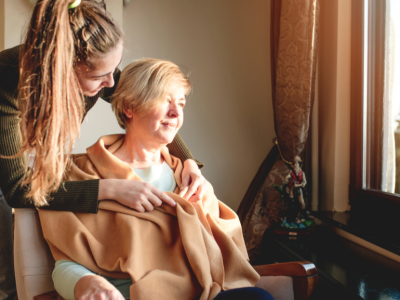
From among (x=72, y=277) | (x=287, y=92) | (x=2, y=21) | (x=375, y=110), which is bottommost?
(x=72, y=277)

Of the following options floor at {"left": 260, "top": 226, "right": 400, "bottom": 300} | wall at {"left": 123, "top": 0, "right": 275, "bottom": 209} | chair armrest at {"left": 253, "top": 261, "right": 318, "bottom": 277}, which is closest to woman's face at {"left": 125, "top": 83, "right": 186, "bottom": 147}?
chair armrest at {"left": 253, "top": 261, "right": 318, "bottom": 277}

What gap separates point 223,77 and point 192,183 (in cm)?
168

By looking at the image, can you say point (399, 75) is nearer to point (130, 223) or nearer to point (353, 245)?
point (353, 245)

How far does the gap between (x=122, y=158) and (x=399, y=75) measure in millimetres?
1393

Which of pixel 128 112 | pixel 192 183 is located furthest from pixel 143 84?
pixel 192 183

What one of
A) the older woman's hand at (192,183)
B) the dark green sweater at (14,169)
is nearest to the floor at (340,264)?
the older woman's hand at (192,183)

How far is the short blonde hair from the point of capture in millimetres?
1282

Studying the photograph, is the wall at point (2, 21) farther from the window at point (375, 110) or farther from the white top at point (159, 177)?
the window at point (375, 110)

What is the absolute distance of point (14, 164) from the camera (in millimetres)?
1048

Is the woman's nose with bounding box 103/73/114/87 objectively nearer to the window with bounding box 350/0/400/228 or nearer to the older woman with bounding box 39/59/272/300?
the older woman with bounding box 39/59/272/300

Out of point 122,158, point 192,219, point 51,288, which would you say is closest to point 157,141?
point 122,158

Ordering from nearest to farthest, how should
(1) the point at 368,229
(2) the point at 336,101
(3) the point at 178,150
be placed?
(3) the point at 178,150 → (1) the point at 368,229 → (2) the point at 336,101

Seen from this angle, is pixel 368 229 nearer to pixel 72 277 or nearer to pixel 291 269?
pixel 291 269

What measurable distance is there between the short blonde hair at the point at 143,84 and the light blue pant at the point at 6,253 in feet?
2.23
